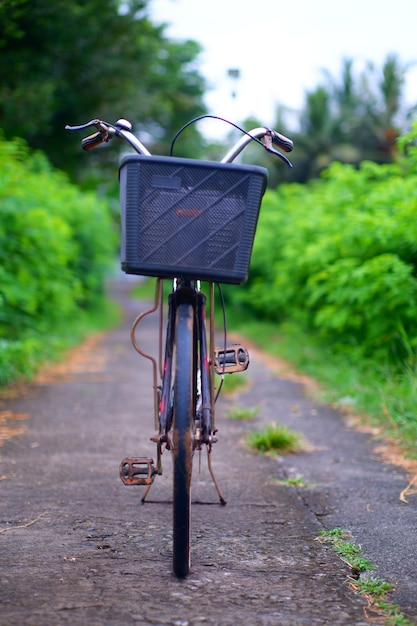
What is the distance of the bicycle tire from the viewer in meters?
2.92

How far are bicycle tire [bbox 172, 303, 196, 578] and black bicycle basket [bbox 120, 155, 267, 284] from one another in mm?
323

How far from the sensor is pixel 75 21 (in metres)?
15.0

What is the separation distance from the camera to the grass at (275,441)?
5.34m

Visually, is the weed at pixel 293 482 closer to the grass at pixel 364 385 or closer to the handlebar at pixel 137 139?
the grass at pixel 364 385

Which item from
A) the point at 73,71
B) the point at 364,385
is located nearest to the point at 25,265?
the point at 364,385

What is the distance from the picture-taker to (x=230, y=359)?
11.7ft

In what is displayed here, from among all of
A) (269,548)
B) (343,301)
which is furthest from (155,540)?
(343,301)

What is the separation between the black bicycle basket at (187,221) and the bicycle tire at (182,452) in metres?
0.32

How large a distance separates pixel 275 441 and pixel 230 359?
1952mm

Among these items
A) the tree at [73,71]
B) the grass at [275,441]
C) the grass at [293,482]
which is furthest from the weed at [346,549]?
the tree at [73,71]

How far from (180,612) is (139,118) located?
19150 mm

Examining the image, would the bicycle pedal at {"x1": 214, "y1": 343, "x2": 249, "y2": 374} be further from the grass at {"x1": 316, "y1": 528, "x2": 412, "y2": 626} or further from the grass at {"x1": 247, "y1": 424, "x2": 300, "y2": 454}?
the grass at {"x1": 247, "y1": 424, "x2": 300, "y2": 454}

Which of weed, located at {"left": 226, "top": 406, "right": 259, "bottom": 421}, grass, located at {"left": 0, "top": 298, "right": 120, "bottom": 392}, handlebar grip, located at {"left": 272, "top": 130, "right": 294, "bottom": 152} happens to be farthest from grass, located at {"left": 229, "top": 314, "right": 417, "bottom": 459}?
grass, located at {"left": 0, "top": 298, "right": 120, "bottom": 392}

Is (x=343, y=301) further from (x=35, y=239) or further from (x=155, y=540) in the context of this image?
(x=155, y=540)
